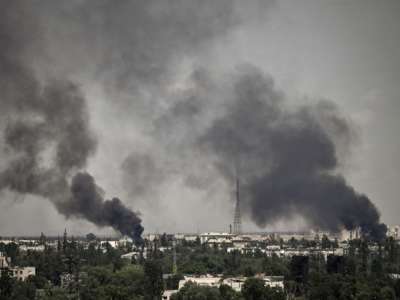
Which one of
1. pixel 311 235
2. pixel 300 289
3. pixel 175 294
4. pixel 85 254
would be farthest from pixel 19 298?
pixel 311 235

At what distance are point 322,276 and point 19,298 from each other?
19.9 metres

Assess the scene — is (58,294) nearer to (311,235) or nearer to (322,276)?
(322,276)

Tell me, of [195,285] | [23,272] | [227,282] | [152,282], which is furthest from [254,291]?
[23,272]

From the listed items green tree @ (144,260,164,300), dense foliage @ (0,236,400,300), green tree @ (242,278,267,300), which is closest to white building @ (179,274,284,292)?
dense foliage @ (0,236,400,300)

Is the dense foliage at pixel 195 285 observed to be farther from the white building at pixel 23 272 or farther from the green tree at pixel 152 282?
the white building at pixel 23 272

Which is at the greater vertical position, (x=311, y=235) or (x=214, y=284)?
(x=311, y=235)

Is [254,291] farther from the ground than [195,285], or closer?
closer

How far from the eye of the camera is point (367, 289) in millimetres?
44938

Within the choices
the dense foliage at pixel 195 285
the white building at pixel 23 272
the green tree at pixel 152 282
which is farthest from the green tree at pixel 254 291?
the white building at pixel 23 272

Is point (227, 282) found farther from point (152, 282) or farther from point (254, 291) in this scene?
point (254, 291)

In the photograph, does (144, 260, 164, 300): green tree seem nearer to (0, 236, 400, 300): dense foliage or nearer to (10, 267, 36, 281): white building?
(0, 236, 400, 300): dense foliage

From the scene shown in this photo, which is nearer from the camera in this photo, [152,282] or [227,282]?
[152,282]

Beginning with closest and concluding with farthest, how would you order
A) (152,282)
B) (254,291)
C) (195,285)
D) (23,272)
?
(254,291)
(195,285)
(152,282)
(23,272)

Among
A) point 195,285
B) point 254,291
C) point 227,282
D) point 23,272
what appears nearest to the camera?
point 254,291
